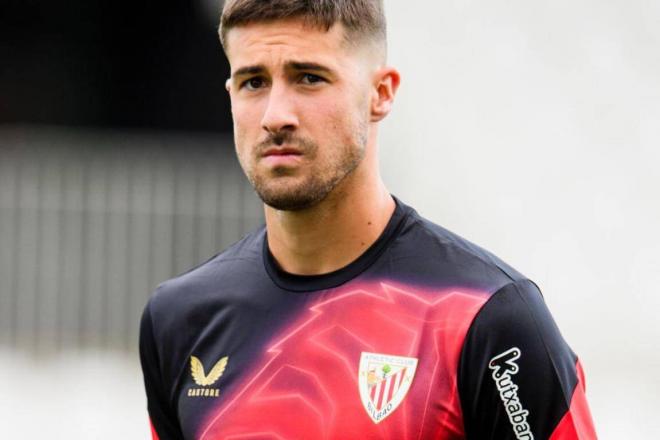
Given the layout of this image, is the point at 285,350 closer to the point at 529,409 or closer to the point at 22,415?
the point at 529,409

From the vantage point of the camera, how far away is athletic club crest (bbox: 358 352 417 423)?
10.6 ft

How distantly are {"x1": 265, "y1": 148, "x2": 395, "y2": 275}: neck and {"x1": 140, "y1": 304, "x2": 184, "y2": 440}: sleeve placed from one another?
482 mm

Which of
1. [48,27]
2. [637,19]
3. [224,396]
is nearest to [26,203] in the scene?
[48,27]

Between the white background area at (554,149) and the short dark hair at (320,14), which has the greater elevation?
the short dark hair at (320,14)

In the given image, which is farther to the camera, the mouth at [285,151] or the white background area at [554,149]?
the white background area at [554,149]

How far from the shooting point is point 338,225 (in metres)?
3.47

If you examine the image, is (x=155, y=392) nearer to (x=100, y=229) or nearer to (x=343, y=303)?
(x=343, y=303)

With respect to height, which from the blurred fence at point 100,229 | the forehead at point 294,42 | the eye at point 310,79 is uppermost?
the forehead at point 294,42

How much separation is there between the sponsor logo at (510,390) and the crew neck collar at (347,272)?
451 mm

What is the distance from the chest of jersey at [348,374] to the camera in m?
3.22

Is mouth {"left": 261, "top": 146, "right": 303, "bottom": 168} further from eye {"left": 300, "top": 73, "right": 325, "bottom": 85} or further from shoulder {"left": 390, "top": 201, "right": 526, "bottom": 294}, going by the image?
shoulder {"left": 390, "top": 201, "right": 526, "bottom": 294}

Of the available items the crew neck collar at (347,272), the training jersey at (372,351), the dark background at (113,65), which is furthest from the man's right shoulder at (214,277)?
the dark background at (113,65)

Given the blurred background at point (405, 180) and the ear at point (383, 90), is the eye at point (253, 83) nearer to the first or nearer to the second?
the ear at point (383, 90)

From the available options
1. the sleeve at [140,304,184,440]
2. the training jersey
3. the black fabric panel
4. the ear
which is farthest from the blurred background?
the black fabric panel
